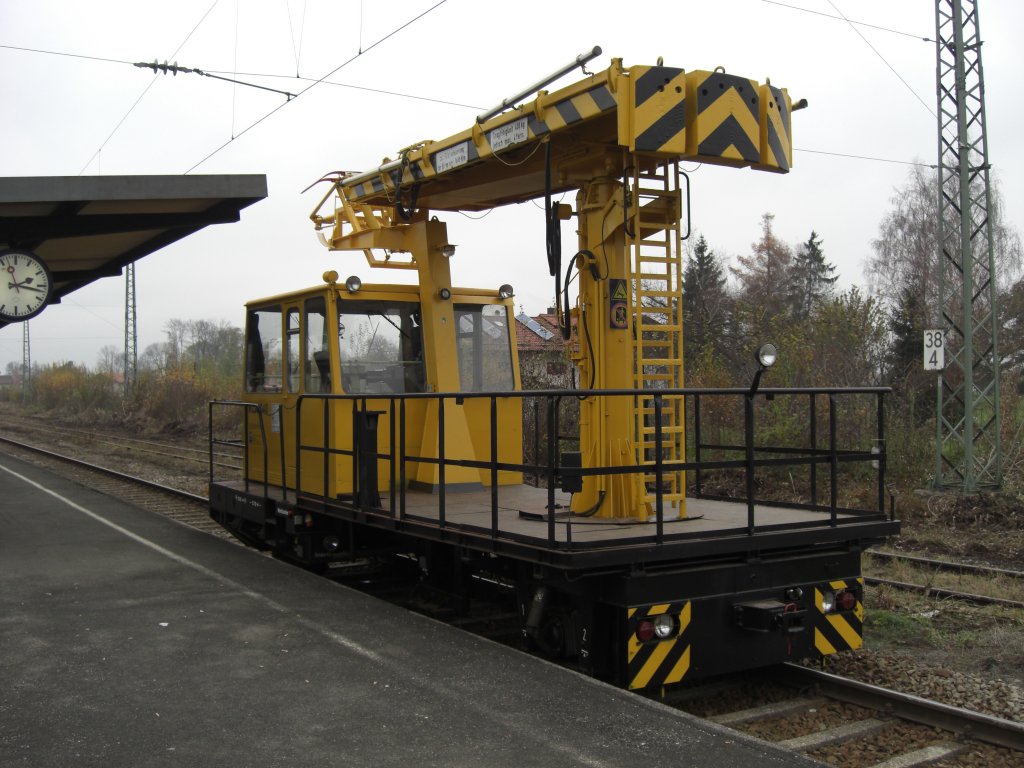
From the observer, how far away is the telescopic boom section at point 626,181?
227 inches

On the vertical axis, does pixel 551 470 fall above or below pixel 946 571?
above

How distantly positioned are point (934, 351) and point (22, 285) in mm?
13125

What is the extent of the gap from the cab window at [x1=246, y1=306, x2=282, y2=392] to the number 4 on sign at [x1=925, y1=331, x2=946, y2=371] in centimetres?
1039

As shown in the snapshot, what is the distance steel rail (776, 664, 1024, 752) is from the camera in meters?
4.89

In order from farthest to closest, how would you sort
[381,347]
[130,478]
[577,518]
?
[130,478] < [381,347] < [577,518]

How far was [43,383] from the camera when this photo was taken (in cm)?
6203

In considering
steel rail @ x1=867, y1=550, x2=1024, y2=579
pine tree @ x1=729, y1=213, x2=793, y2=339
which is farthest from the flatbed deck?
pine tree @ x1=729, y1=213, x2=793, y2=339

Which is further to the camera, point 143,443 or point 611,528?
point 143,443

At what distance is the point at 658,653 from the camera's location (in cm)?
540

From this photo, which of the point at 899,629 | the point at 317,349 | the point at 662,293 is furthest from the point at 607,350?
the point at 899,629

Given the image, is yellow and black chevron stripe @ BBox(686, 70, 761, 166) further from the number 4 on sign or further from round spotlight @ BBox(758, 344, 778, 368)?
the number 4 on sign

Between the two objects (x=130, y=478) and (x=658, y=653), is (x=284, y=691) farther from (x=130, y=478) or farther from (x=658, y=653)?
(x=130, y=478)

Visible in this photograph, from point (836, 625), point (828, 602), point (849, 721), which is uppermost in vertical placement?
point (828, 602)

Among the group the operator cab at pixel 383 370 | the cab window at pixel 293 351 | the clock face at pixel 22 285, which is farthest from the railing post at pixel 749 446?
the clock face at pixel 22 285
